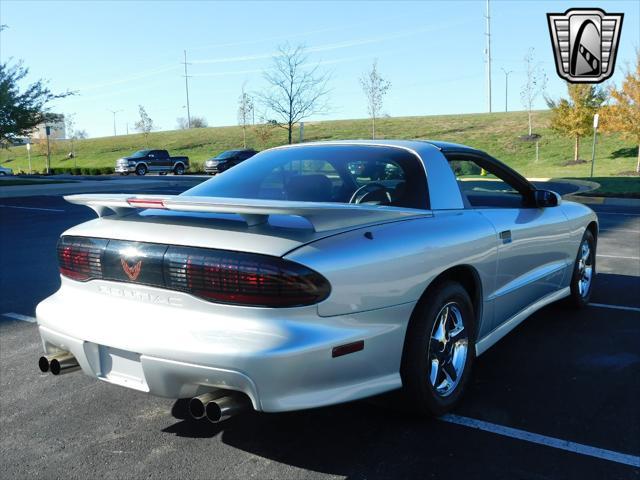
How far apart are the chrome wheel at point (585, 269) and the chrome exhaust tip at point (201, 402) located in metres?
3.89

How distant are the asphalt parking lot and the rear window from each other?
3.85ft

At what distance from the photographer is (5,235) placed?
11.6 meters

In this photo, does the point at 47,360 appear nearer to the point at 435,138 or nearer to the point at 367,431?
the point at 367,431

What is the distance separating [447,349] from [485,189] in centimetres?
187

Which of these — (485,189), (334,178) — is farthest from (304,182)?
(485,189)

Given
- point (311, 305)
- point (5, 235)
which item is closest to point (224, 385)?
point (311, 305)

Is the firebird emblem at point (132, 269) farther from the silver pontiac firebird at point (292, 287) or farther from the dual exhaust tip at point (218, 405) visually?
the dual exhaust tip at point (218, 405)

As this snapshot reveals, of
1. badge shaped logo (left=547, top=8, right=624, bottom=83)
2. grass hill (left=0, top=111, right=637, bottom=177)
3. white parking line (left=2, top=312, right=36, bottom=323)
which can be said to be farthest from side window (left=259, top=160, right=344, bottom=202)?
grass hill (left=0, top=111, right=637, bottom=177)

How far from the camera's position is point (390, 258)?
9.57 ft

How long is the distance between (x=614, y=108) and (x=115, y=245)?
3090 cm

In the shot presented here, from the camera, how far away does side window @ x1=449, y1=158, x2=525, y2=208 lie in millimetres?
4219

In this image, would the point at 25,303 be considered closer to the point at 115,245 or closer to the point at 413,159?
the point at 115,245

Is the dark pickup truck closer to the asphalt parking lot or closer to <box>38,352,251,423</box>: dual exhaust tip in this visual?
the asphalt parking lot

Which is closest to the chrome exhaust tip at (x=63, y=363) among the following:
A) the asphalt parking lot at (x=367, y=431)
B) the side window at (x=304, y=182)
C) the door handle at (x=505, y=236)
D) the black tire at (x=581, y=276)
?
the asphalt parking lot at (x=367, y=431)
